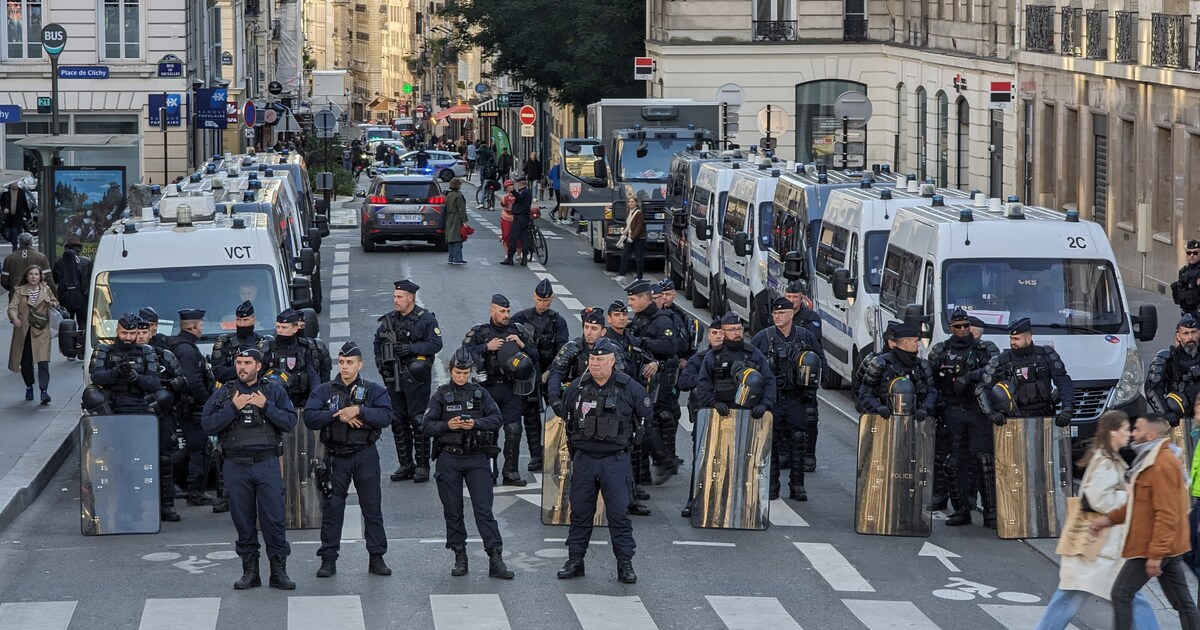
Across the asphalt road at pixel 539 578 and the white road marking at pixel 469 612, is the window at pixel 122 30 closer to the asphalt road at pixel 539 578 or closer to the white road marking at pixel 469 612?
the asphalt road at pixel 539 578

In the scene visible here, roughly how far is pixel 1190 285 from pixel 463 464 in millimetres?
12494

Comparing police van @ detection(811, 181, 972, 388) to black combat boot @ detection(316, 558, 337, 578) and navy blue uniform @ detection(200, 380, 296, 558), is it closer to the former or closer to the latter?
black combat boot @ detection(316, 558, 337, 578)

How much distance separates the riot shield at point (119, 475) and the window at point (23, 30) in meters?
33.7

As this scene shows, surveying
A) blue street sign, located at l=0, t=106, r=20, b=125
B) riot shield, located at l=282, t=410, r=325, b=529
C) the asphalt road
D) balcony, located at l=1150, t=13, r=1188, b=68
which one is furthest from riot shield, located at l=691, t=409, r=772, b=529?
blue street sign, located at l=0, t=106, r=20, b=125

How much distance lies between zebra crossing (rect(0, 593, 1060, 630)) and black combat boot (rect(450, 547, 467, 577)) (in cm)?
47

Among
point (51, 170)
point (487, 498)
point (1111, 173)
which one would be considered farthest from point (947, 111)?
point (487, 498)

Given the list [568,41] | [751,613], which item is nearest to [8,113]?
[751,613]

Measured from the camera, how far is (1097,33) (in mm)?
33781

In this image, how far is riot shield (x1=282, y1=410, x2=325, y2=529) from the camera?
13672 mm

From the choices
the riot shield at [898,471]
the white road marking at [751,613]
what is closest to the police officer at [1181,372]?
the riot shield at [898,471]

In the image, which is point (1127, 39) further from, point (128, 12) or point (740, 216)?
point (128, 12)

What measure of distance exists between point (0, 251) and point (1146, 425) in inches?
1204

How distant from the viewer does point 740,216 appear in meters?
25.3

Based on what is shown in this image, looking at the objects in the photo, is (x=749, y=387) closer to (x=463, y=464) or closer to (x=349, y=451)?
(x=463, y=464)
